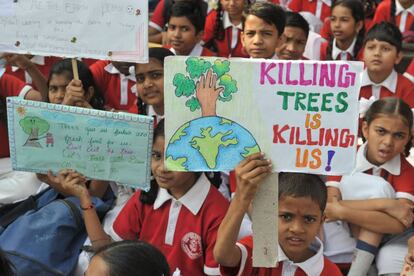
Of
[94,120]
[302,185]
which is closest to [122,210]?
[94,120]

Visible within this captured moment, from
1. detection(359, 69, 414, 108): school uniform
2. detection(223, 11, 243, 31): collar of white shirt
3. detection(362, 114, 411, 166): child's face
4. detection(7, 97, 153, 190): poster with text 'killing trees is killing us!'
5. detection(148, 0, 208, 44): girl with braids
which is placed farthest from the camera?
detection(148, 0, 208, 44): girl with braids

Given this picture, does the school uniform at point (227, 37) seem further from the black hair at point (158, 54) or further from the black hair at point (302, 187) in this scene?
the black hair at point (302, 187)

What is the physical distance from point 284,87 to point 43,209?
4.34 feet

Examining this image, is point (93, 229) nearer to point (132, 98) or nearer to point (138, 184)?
point (138, 184)

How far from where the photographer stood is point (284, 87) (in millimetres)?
2137

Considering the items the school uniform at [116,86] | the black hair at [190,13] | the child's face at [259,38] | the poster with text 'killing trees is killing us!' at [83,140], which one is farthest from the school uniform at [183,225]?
the black hair at [190,13]

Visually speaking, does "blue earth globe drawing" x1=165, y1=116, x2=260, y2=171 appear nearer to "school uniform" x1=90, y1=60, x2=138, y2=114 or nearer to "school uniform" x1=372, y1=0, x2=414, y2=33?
"school uniform" x1=90, y1=60, x2=138, y2=114

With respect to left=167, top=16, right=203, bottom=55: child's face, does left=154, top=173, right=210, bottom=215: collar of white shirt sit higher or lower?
lower

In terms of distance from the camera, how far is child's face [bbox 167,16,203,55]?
4.54m

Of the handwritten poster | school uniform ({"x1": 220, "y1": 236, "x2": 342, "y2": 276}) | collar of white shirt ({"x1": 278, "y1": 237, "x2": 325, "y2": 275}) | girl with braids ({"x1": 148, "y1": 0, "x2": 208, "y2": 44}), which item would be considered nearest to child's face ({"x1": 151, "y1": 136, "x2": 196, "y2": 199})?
the handwritten poster

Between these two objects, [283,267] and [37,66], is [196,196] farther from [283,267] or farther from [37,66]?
[37,66]

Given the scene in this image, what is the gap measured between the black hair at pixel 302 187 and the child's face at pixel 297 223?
0.05 feet

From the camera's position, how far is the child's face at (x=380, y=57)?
4.12 metres

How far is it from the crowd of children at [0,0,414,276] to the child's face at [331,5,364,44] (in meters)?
0.45
